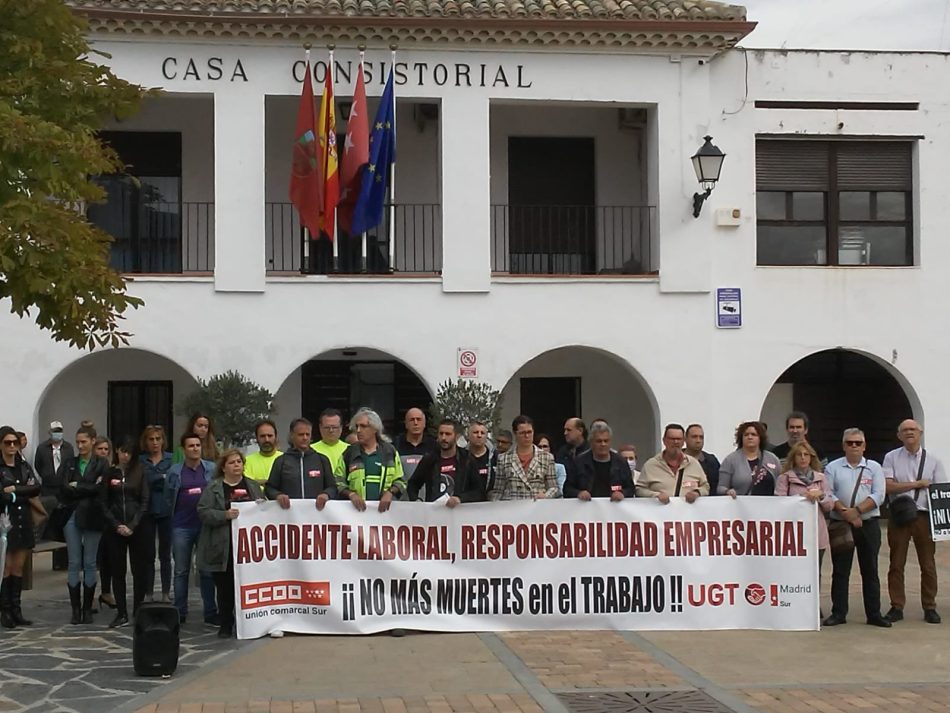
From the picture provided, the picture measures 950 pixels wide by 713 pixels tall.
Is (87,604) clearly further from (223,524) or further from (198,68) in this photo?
(198,68)

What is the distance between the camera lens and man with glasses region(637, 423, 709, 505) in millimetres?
11039

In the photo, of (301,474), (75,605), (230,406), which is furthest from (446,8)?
(75,605)

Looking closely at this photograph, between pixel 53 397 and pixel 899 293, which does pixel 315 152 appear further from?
pixel 899 293

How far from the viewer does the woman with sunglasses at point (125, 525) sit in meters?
11.2

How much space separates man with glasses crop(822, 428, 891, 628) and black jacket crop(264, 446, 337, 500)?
4433 mm

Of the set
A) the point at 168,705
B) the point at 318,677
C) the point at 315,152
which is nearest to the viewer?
the point at 168,705

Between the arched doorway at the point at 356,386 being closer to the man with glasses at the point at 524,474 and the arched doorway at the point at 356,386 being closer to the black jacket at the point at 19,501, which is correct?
the black jacket at the point at 19,501

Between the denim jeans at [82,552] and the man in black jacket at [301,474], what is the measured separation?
180cm

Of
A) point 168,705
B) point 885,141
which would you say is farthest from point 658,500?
point 885,141

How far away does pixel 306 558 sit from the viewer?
34.5 ft

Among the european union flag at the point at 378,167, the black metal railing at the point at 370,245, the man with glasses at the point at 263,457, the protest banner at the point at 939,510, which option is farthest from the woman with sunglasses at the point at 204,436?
the black metal railing at the point at 370,245

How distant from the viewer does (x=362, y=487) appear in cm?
1080

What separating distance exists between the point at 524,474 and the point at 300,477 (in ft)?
6.29

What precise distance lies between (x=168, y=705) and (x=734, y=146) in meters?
12.8
